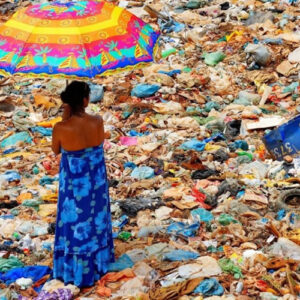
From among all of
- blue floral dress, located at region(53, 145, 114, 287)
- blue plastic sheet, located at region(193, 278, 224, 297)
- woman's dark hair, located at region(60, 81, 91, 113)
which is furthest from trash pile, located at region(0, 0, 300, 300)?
woman's dark hair, located at region(60, 81, 91, 113)

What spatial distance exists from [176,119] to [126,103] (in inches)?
41.9

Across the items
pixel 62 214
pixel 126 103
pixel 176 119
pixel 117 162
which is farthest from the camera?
pixel 126 103

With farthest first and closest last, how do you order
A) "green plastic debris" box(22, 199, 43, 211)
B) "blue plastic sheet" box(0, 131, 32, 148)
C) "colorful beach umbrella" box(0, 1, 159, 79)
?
"blue plastic sheet" box(0, 131, 32, 148), "green plastic debris" box(22, 199, 43, 211), "colorful beach umbrella" box(0, 1, 159, 79)

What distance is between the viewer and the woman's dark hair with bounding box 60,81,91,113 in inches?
173

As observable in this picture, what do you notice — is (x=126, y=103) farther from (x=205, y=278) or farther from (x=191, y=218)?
(x=205, y=278)

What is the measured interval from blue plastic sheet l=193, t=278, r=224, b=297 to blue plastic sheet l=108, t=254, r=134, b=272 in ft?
2.09

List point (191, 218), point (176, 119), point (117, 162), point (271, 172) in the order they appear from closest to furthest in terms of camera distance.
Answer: point (191, 218) → point (271, 172) → point (117, 162) → point (176, 119)

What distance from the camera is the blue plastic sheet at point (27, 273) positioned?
5.21 metres

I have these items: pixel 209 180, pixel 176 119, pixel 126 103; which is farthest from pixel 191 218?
pixel 126 103

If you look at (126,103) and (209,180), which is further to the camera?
(126,103)

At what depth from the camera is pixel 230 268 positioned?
5.17m

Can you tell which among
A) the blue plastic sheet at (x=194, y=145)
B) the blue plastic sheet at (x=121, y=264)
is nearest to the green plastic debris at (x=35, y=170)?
the blue plastic sheet at (x=194, y=145)

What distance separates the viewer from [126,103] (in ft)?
32.0

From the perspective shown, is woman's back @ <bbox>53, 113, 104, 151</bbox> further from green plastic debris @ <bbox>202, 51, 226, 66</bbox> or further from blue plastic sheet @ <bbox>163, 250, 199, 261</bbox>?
green plastic debris @ <bbox>202, 51, 226, 66</bbox>
